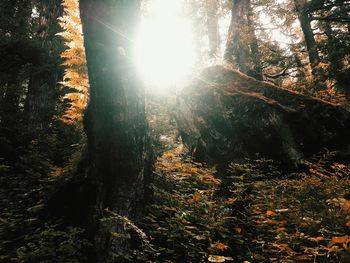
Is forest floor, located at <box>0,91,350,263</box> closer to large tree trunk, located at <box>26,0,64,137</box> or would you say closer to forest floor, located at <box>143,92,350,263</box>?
forest floor, located at <box>143,92,350,263</box>

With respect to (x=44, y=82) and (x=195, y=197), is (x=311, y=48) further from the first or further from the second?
(x=44, y=82)

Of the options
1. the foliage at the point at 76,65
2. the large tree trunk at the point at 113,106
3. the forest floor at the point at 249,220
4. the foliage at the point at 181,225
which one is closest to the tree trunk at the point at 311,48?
the forest floor at the point at 249,220

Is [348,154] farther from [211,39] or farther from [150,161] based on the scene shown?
[211,39]

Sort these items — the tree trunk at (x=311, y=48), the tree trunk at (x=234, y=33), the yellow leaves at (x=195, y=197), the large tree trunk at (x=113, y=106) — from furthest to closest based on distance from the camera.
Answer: the tree trunk at (x=234, y=33) < the tree trunk at (x=311, y=48) < the large tree trunk at (x=113, y=106) < the yellow leaves at (x=195, y=197)

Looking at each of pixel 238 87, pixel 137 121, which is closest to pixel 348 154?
pixel 238 87

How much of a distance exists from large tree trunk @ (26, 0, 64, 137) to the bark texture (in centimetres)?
499

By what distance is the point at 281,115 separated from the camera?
5.67 metres

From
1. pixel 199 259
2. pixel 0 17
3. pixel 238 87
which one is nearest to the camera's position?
pixel 199 259

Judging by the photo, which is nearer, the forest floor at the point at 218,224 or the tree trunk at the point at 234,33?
the forest floor at the point at 218,224

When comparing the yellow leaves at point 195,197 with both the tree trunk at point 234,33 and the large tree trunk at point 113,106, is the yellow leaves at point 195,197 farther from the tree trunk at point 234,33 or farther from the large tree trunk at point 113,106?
the tree trunk at point 234,33

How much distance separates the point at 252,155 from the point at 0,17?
9717 mm

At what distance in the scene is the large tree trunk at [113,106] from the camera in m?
3.76

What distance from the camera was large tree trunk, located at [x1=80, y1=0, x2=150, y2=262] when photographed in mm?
3760

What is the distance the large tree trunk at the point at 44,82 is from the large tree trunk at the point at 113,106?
5500mm
